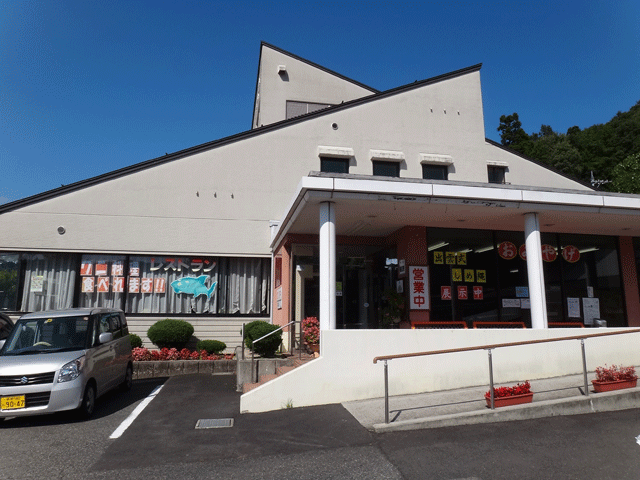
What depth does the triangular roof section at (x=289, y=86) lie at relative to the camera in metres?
17.9

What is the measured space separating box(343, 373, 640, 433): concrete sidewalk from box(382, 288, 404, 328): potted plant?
3.41 metres

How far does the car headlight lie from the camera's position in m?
7.13

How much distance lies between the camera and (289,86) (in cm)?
1814

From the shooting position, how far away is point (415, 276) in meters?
10.9

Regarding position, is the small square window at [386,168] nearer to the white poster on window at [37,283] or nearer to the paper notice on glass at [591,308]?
the paper notice on glass at [591,308]

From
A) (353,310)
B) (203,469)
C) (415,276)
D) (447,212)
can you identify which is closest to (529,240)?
(447,212)

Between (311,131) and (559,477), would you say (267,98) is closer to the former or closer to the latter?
(311,131)

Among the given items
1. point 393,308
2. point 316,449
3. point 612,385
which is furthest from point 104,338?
point 612,385

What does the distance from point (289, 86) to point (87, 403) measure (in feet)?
45.3

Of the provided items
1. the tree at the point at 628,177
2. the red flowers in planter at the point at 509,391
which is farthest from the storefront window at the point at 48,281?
the tree at the point at 628,177

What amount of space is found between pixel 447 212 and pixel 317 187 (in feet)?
9.91

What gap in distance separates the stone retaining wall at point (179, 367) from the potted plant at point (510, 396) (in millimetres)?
7252

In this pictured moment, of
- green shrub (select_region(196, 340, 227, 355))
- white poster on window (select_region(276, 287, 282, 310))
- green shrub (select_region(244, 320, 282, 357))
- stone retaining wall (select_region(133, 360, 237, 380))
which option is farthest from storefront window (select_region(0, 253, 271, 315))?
green shrub (select_region(244, 320, 282, 357))

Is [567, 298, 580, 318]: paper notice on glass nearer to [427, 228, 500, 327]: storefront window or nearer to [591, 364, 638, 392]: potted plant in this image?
[427, 228, 500, 327]: storefront window
